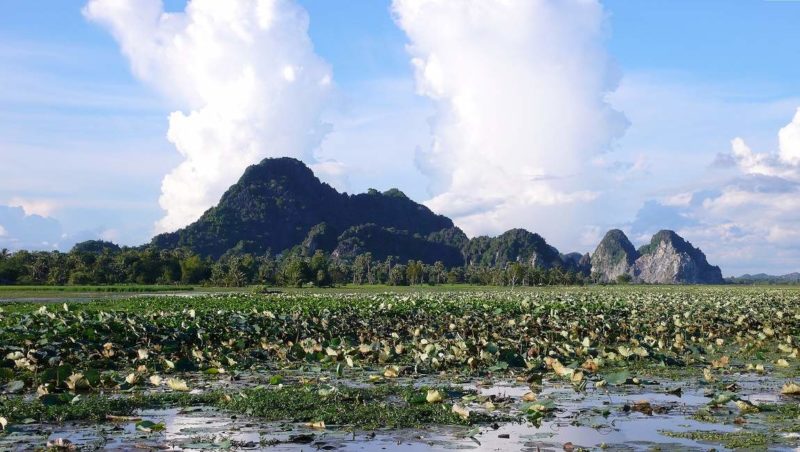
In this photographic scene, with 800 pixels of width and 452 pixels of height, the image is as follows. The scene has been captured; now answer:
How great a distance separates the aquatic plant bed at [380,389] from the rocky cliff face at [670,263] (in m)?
183

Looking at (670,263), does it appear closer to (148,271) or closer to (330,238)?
(330,238)

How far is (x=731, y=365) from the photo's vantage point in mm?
10922

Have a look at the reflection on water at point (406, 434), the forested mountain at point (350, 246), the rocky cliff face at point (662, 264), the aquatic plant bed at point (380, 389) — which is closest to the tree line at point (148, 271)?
the forested mountain at point (350, 246)

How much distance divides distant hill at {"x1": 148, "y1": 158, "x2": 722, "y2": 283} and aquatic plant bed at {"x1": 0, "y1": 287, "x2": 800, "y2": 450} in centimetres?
13935

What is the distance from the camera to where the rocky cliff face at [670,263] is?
616 feet

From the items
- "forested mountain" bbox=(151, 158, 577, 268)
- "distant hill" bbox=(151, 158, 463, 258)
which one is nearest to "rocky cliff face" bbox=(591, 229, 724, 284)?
"forested mountain" bbox=(151, 158, 577, 268)

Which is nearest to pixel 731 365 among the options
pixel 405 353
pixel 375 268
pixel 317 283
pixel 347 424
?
pixel 405 353

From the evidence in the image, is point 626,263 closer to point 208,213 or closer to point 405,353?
point 208,213

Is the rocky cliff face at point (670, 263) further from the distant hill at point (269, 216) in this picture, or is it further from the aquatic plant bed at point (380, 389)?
the aquatic plant bed at point (380, 389)

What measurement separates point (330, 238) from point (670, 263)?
92.7m

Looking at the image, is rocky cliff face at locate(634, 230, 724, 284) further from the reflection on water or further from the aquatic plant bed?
the reflection on water

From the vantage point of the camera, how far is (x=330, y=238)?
163 metres

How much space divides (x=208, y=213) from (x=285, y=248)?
20117 mm

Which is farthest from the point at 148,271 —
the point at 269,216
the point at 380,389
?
the point at 269,216
